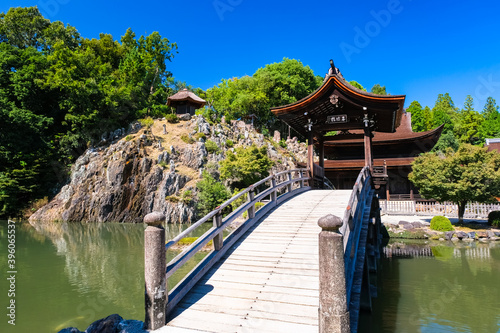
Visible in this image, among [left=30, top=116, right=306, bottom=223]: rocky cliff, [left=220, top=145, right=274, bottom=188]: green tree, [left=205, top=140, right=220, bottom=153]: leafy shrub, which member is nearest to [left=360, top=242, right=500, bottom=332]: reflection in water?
[left=220, top=145, right=274, bottom=188]: green tree

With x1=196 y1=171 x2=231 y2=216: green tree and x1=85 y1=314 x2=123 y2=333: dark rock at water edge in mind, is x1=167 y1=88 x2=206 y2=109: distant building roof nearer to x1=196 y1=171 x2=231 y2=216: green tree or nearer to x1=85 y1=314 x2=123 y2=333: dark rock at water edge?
x1=196 y1=171 x2=231 y2=216: green tree

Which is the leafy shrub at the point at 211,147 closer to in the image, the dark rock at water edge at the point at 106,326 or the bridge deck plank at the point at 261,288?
the bridge deck plank at the point at 261,288

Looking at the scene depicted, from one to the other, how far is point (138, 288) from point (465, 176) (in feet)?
64.1

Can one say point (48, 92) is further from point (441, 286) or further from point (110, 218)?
point (441, 286)

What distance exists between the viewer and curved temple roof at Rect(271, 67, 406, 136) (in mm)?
12662

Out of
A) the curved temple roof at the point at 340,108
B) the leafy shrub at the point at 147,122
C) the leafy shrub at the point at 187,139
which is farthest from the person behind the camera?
the leafy shrub at the point at 147,122

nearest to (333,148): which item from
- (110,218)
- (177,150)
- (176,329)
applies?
(177,150)

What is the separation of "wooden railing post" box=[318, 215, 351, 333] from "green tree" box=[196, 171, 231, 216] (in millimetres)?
21553

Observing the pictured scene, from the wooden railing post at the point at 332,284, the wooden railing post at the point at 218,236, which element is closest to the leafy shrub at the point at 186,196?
the wooden railing post at the point at 218,236

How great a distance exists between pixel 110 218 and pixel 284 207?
23.8 metres

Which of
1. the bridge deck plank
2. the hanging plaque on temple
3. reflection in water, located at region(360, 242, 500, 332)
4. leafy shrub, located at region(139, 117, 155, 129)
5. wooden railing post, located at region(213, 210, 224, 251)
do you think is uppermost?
leafy shrub, located at region(139, 117, 155, 129)

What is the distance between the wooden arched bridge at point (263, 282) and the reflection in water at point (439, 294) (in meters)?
1.08

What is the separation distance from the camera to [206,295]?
549 cm

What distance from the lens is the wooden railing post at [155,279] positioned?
473 centimetres
